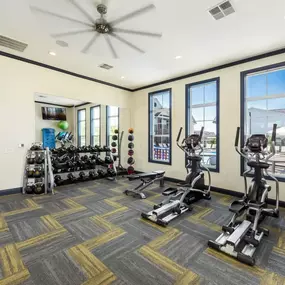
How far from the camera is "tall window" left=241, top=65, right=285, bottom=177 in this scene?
413 cm

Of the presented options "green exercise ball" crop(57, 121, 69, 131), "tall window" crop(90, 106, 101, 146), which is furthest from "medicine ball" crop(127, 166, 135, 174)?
"green exercise ball" crop(57, 121, 69, 131)

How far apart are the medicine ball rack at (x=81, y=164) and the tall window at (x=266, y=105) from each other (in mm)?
4216

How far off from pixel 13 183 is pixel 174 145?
4.51m

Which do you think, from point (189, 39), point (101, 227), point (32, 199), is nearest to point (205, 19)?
point (189, 39)

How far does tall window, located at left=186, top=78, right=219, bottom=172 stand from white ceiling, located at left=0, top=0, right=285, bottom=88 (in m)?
0.60

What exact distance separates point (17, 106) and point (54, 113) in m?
1.10

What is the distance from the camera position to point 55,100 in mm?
5438

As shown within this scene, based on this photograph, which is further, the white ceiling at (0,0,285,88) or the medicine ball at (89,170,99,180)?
the medicine ball at (89,170,99,180)

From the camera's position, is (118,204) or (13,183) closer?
(118,204)

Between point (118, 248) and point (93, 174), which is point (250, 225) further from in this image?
point (93, 174)

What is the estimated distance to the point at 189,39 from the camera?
3656mm

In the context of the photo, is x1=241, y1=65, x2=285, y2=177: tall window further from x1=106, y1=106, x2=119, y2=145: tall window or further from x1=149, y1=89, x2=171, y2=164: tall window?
x1=106, y1=106, x2=119, y2=145: tall window

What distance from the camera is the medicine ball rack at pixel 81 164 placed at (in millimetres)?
5359

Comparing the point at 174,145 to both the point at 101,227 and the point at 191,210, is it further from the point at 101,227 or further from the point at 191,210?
the point at 101,227
